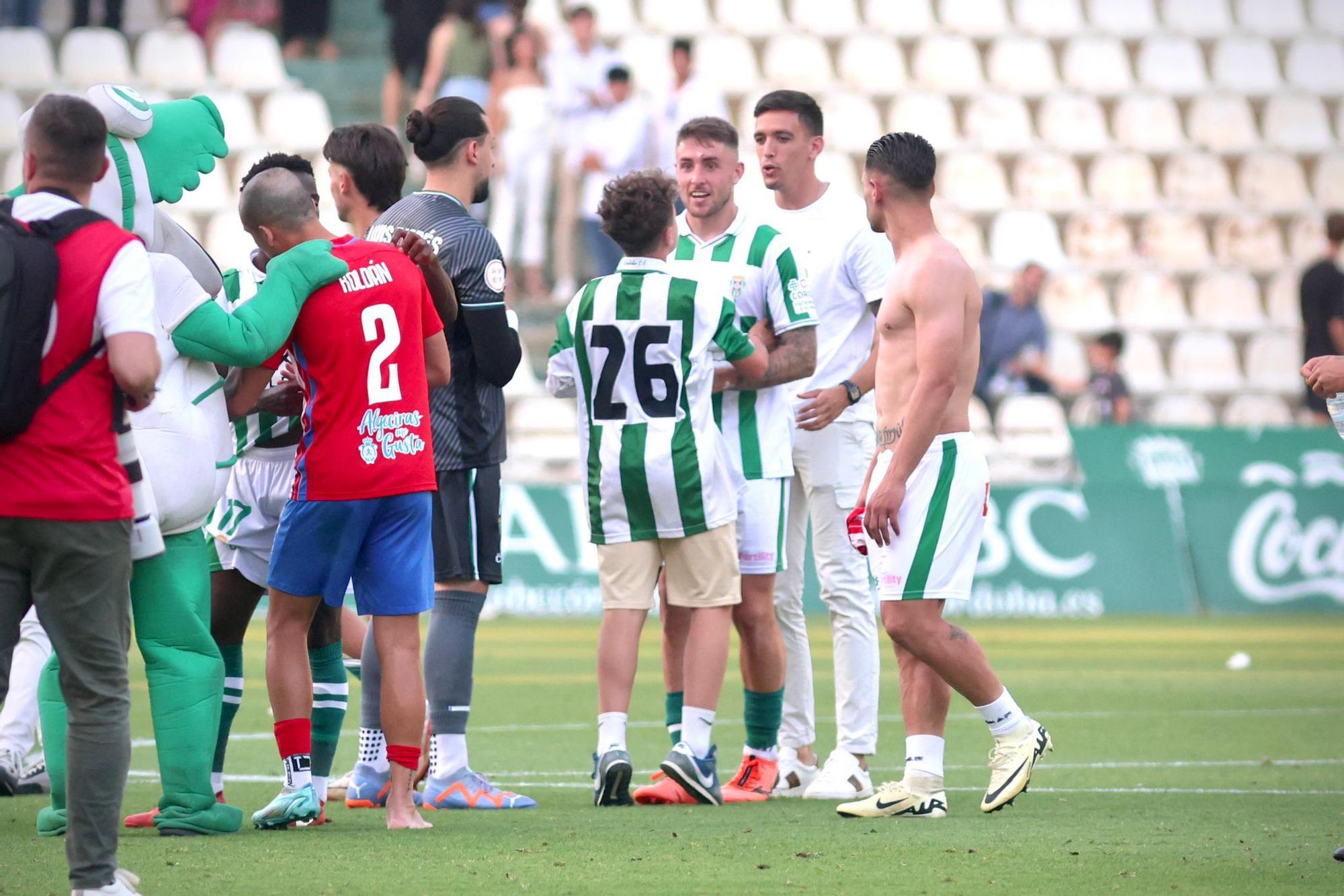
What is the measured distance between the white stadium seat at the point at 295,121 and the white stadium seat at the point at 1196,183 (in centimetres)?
983

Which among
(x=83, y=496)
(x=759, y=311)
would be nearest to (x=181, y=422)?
(x=83, y=496)

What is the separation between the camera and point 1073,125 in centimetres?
2220

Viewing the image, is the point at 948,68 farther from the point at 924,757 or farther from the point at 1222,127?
the point at 924,757

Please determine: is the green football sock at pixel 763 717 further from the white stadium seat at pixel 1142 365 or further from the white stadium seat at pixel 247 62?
the white stadium seat at pixel 247 62

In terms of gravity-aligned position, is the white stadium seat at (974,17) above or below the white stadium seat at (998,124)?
above

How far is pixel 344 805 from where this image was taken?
6527 mm

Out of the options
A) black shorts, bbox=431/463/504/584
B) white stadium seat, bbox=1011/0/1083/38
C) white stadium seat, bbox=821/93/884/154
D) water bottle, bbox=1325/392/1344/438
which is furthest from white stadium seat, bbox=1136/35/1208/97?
water bottle, bbox=1325/392/1344/438

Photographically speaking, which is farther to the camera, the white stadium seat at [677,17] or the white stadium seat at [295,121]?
the white stadium seat at [677,17]

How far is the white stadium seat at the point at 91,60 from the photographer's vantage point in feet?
61.9

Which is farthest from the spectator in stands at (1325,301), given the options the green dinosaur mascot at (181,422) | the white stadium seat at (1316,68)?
the green dinosaur mascot at (181,422)

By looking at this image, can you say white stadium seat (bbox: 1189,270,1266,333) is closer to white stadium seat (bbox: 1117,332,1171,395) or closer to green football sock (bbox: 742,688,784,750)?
white stadium seat (bbox: 1117,332,1171,395)

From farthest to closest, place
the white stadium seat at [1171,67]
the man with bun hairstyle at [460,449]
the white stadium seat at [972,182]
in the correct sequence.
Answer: the white stadium seat at [1171,67] < the white stadium seat at [972,182] < the man with bun hairstyle at [460,449]

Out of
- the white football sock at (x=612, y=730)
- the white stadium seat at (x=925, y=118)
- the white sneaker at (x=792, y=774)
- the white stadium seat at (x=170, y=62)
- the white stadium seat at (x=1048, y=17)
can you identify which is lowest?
the white sneaker at (x=792, y=774)

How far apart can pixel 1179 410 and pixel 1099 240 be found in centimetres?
257
